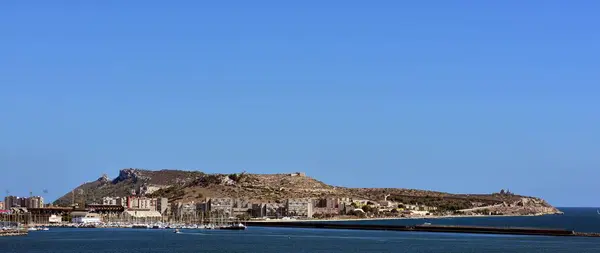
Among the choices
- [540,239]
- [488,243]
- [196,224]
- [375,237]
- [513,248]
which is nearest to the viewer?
[513,248]

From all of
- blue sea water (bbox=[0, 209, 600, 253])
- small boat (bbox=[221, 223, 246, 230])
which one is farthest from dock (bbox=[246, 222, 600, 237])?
small boat (bbox=[221, 223, 246, 230])

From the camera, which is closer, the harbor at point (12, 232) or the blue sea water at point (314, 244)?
the blue sea water at point (314, 244)

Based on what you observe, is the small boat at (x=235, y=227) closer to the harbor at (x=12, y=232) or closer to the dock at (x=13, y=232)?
the harbor at (x=12, y=232)

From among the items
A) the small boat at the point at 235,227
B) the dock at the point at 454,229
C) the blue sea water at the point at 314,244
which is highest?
the small boat at the point at 235,227

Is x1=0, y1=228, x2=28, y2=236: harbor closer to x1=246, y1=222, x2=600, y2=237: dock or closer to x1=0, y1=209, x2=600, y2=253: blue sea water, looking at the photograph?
x1=0, y1=209, x2=600, y2=253: blue sea water

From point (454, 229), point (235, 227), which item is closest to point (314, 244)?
point (454, 229)

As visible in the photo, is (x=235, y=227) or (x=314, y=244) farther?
(x=235, y=227)

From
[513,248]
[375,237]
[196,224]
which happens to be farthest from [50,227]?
[513,248]

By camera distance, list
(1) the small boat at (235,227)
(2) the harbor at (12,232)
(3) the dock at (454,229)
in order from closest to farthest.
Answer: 1. (3) the dock at (454,229)
2. (2) the harbor at (12,232)
3. (1) the small boat at (235,227)

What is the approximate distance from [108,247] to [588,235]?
5955 cm

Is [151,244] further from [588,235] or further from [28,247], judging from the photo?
[588,235]

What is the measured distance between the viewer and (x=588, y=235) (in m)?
134

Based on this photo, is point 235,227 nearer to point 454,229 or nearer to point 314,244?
point 454,229

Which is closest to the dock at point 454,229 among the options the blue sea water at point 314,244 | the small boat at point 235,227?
the blue sea water at point 314,244
